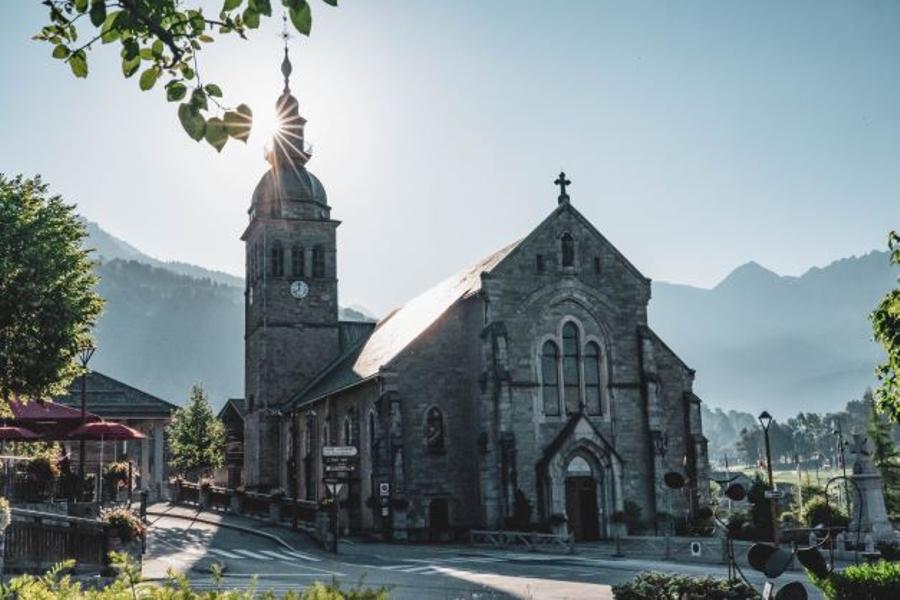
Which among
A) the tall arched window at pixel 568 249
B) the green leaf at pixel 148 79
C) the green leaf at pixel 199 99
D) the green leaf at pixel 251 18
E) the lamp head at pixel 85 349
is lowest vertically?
the green leaf at pixel 199 99

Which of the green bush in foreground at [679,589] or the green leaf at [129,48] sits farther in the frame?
the green bush in foreground at [679,589]

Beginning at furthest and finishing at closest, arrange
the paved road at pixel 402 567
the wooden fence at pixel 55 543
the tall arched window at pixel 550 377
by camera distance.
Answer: the tall arched window at pixel 550 377 → the paved road at pixel 402 567 → the wooden fence at pixel 55 543

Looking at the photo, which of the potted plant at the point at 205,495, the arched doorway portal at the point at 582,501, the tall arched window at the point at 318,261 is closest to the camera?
the arched doorway portal at the point at 582,501

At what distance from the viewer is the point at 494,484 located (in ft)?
118

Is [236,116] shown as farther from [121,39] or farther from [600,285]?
[600,285]

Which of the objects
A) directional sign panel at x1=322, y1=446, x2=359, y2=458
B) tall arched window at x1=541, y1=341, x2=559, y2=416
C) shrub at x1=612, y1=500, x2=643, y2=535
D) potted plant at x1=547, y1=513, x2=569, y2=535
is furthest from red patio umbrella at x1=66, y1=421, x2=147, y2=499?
shrub at x1=612, y1=500, x2=643, y2=535

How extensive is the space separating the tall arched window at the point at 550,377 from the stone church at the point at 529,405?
51mm

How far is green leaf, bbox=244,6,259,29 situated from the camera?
5.63m

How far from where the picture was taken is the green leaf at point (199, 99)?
5.58 meters

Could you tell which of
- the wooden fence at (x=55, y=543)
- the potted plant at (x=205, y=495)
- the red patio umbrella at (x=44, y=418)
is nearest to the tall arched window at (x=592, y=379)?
the red patio umbrella at (x=44, y=418)

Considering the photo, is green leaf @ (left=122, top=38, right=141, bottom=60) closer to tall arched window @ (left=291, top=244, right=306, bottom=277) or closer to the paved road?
the paved road

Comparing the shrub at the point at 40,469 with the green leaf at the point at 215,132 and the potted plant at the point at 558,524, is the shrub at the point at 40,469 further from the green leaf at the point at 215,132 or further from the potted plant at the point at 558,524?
the green leaf at the point at 215,132

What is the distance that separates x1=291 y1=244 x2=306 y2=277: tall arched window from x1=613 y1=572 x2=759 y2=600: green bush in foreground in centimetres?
4326

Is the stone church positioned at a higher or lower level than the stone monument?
higher
